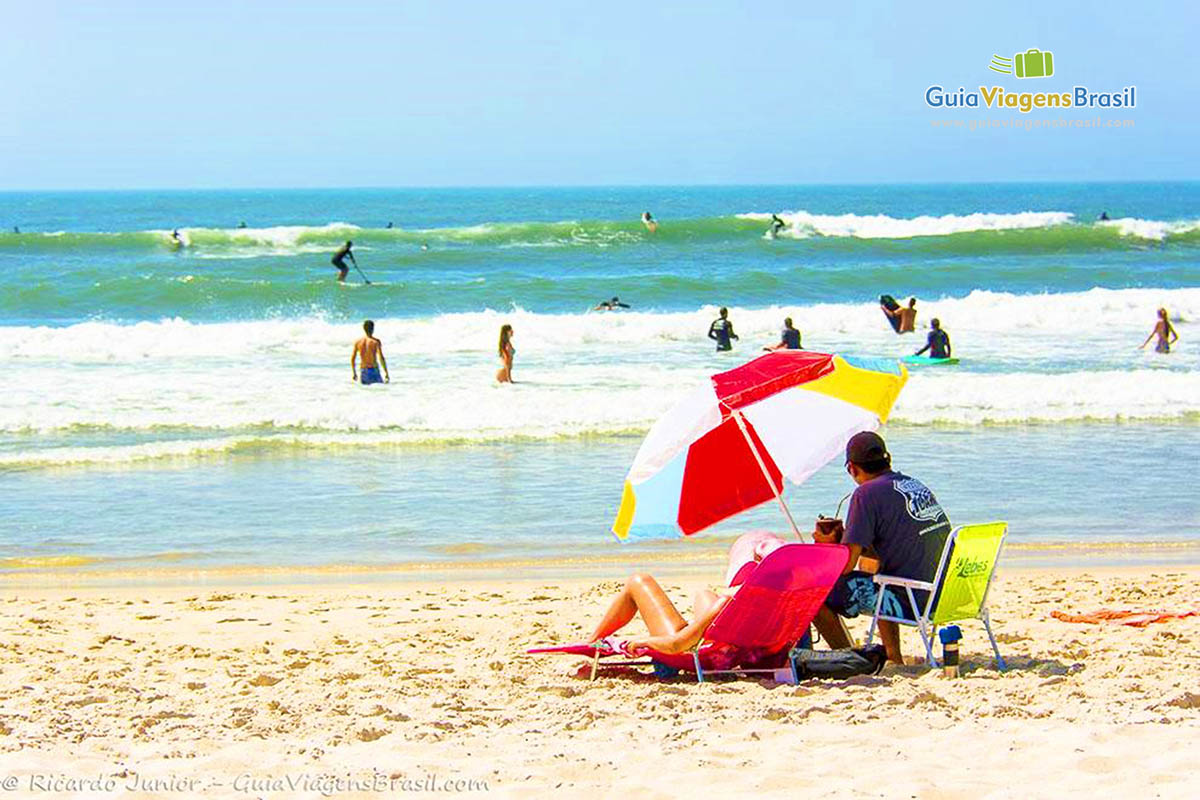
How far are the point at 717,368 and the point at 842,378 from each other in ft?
42.3

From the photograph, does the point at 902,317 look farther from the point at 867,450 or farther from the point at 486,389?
the point at 867,450

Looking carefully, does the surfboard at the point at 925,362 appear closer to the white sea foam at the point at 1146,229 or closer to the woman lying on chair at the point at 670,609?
the woman lying on chair at the point at 670,609

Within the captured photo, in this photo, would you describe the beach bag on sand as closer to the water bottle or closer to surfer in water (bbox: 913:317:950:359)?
the water bottle

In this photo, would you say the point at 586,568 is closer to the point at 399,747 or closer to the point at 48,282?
the point at 399,747

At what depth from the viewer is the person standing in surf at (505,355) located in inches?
643

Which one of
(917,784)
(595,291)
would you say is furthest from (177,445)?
(595,291)

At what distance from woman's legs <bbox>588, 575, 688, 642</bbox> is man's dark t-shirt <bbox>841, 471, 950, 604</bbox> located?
0.83m

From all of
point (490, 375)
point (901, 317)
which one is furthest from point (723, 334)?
point (490, 375)

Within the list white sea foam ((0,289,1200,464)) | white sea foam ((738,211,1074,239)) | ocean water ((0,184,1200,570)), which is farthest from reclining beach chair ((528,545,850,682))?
white sea foam ((738,211,1074,239))

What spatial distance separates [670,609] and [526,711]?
0.97 metres

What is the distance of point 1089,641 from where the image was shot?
6.20 meters

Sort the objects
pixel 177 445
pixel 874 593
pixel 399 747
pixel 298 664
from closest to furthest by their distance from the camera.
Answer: pixel 399 747 < pixel 874 593 < pixel 298 664 < pixel 177 445

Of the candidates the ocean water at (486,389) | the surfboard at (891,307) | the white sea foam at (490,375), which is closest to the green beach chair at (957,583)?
the ocean water at (486,389)

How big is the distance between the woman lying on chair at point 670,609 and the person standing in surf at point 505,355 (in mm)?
10578
